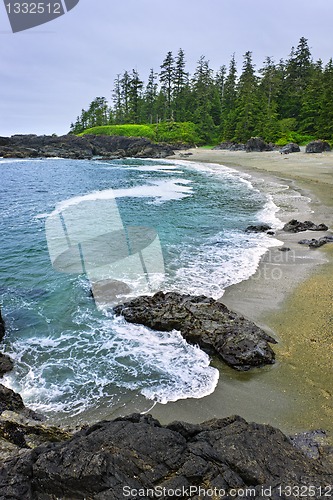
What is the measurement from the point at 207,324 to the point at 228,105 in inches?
3034

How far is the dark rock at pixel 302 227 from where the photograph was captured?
14.9 m

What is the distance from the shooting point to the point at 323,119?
47.7 m

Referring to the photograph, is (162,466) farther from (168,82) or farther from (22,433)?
(168,82)

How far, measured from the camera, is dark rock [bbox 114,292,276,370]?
21.7 ft

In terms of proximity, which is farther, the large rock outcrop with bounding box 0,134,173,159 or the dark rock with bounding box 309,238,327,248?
the large rock outcrop with bounding box 0,134,173,159

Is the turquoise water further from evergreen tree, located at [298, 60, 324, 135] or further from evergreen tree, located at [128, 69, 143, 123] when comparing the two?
evergreen tree, located at [128, 69, 143, 123]

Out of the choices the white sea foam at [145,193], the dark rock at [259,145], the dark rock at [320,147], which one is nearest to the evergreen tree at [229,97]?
the dark rock at [259,145]

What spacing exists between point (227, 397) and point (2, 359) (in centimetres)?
436

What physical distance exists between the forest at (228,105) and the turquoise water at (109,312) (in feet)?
123

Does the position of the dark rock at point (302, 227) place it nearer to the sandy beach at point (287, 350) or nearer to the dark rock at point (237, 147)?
the sandy beach at point (287, 350)

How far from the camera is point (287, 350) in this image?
6.89 meters

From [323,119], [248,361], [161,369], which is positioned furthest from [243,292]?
[323,119]

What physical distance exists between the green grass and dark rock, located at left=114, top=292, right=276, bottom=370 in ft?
220

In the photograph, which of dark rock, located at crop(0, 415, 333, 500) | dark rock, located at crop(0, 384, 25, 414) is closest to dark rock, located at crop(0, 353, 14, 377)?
dark rock, located at crop(0, 384, 25, 414)
